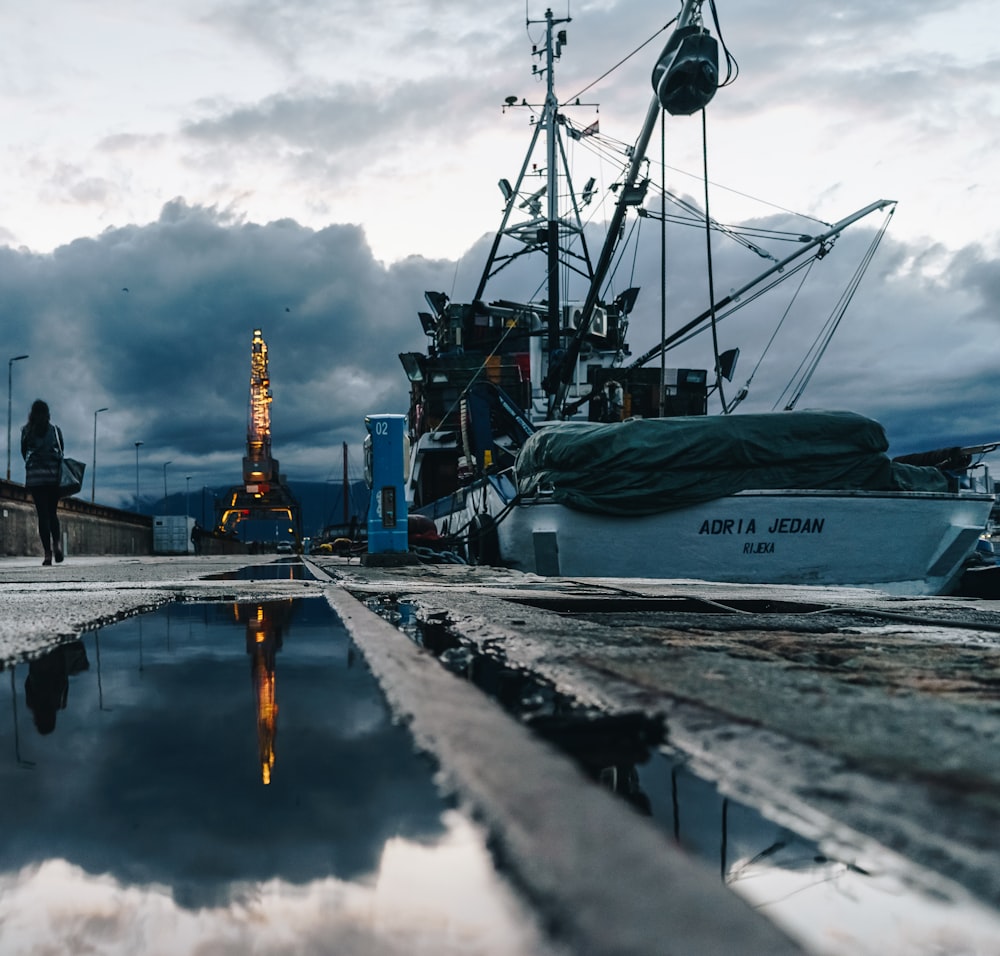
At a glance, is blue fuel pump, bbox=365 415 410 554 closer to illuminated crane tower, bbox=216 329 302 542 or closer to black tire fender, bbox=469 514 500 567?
black tire fender, bbox=469 514 500 567

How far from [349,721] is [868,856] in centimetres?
82

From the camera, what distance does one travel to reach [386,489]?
1062cm

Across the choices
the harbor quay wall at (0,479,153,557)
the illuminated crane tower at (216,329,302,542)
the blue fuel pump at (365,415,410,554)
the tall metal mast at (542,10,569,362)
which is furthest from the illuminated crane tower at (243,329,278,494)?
the blue fuel pump at (365,415,410,554)

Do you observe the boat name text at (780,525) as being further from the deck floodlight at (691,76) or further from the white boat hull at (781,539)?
the deck floodlight at (691,76)

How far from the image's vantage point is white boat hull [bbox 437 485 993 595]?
11945 mm

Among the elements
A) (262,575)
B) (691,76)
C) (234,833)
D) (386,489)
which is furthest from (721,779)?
(691,76)

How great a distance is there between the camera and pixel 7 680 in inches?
66.7

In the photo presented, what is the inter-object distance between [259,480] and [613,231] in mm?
75438

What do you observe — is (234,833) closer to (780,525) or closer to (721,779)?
(721,779)

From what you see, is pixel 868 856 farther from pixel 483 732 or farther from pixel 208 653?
pixel 208 653

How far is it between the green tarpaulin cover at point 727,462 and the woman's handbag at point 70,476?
20.9 feet

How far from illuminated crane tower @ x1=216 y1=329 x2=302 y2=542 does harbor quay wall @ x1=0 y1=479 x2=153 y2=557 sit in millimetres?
28082

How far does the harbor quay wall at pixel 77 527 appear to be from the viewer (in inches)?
849

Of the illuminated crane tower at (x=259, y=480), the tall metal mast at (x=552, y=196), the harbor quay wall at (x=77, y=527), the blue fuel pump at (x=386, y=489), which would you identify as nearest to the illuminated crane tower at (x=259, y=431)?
the illuminated crane tower at (x=259, y=480)
